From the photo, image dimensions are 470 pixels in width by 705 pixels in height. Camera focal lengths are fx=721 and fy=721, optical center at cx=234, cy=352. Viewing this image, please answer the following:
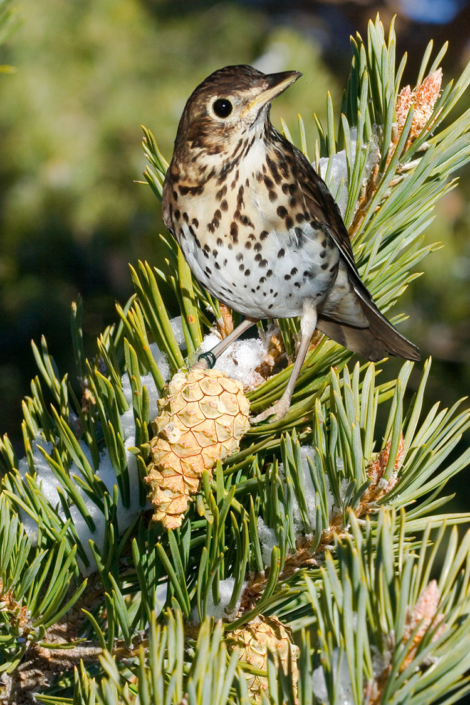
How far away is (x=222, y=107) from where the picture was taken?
1475 mm

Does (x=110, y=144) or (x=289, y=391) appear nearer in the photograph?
(x=289, y=391)

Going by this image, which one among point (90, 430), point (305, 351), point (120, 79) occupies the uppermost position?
point (120, 79)

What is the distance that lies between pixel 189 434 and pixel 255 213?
2.26 ft

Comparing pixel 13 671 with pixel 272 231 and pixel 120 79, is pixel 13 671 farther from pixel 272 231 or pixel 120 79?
pixel 120 79

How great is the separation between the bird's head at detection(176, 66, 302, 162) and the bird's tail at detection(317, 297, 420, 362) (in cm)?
43

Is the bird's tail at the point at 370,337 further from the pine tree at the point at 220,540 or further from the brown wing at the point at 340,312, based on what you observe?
the pine tree at the point at 220,540

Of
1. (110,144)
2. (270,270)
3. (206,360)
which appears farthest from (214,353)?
(110,144)

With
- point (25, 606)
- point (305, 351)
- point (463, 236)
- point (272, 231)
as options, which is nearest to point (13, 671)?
point (25, 606)

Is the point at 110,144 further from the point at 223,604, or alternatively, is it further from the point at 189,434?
the point at 223,604

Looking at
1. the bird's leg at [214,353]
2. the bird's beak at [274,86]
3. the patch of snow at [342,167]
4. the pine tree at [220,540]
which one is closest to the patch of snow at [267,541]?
the pine tree at [220,540]

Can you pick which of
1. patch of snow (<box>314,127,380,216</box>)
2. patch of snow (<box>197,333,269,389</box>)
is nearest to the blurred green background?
patch of snow (<box>314,127,380,216</box>)

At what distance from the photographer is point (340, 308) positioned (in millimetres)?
1573

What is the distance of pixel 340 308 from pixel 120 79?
1650 millimetres

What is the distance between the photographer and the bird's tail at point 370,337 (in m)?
1.45
